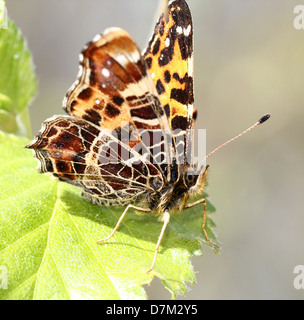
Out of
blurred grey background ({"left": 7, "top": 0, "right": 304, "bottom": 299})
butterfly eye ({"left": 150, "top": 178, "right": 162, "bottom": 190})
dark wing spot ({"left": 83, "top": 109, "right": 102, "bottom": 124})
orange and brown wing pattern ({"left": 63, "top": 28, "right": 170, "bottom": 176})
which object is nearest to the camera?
orange and brown wing pattern ({"left": 63, "top": 28, "right": 170, "bottom": 176})

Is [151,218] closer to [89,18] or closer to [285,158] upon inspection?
[285,158]

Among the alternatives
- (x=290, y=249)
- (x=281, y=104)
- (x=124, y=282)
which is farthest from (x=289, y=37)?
(x=124, y=282)

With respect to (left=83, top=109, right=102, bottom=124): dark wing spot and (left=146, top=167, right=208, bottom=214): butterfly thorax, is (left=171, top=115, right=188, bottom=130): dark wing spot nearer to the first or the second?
(left=146, top=167, right=208, bottom=214): butterfly thorax

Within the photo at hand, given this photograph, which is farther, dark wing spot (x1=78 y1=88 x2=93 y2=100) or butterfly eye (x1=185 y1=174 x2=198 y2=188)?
butterfly eye (x1=185 y1=174 x2=198 y2=188)

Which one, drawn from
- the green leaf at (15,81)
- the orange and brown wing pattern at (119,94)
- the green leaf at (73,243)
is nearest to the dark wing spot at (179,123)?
the orange and brown wing pattern at (119,94)

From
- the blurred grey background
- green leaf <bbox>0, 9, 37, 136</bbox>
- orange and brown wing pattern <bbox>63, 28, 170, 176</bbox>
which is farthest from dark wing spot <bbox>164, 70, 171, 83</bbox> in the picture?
the blurred grey background

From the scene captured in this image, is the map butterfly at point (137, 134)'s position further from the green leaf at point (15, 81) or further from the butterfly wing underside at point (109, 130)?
the green leaf at point (15, 81)
